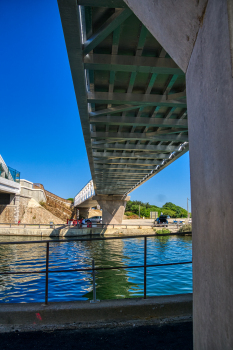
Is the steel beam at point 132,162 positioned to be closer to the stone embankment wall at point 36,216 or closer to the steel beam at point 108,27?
the steel beam at point 108,27

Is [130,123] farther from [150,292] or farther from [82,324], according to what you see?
[82,324]

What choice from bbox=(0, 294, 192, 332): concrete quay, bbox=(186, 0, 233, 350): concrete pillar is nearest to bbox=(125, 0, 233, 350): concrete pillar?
bbox=(186, 0, 233, 350): concrete pillar

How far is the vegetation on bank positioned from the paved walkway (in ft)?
232

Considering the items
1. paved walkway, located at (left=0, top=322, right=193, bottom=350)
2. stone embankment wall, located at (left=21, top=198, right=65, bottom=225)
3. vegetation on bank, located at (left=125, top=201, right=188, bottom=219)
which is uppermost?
vegetation on bank, located at (left=125, top=201, right=188, bottom=219)

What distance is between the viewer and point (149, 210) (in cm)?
8712

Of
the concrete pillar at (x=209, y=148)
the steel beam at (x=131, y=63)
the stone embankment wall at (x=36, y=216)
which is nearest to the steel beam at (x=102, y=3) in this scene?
the steel beam at (x=131, y=63)

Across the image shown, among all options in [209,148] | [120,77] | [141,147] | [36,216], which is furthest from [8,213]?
[209,148]

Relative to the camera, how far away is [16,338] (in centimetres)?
284

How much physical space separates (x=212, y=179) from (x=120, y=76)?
22.8ft

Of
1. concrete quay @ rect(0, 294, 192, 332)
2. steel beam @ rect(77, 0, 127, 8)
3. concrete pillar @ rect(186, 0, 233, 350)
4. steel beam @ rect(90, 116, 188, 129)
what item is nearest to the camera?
concrete pillar @ rect(186, 0, 233, 350)

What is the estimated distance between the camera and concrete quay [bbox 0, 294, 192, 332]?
323 centimetres

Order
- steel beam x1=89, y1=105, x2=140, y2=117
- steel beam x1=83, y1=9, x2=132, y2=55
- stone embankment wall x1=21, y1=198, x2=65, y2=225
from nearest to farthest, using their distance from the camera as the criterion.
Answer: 1. steel beam x1=83, y1=9, x2=132, y2=55
2. steel beam x1=89, y1=105, x2=140, y2=117
3. stone embankment wall x1=21, y1=198, x2=65, y2=225

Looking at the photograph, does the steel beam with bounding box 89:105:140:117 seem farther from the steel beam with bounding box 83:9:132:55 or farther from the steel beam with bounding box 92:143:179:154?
the steel beam with bounding box 92:143:179:154

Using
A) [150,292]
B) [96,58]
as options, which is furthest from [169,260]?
[96,58]
